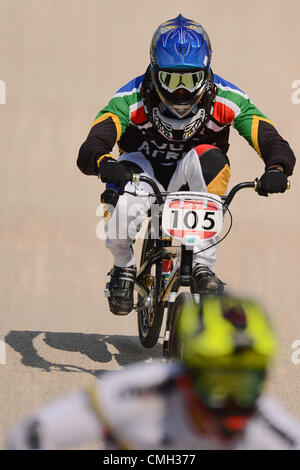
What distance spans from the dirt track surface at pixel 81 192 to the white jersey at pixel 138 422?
0.37 m

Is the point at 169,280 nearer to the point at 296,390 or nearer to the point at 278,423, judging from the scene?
the point at 296,390

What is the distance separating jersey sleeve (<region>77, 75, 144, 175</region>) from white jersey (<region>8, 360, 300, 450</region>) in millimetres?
3138

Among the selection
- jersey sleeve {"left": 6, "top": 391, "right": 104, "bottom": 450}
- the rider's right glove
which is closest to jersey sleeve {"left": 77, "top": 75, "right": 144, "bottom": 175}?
the rider's right glove

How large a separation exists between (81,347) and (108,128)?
6.79 feet

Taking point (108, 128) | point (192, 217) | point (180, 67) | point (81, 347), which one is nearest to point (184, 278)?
point (192, 217)

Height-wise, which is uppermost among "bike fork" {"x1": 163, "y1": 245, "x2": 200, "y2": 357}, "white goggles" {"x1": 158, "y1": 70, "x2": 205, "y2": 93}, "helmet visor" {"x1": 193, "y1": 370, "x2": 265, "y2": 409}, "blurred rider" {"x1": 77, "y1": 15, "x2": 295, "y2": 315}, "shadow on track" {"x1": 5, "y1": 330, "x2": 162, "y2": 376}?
"white goggles" {"x1": 158, "y1": 70, "x2": 205, "y2": 93}

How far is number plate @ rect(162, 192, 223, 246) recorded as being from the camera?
522 centimetres

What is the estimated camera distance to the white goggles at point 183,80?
5.79 m

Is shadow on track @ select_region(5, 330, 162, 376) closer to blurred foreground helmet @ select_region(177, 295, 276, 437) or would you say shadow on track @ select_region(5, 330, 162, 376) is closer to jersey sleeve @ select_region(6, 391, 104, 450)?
jersey sleeve @ select_region(6, 391, 104, 450)

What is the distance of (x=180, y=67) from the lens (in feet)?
19.0

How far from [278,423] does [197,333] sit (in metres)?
0.45

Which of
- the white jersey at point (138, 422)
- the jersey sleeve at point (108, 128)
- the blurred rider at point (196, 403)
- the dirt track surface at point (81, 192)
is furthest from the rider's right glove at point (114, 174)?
the white jersey at point (138, 422)

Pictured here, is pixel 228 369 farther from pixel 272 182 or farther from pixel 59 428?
pixel 272 182
